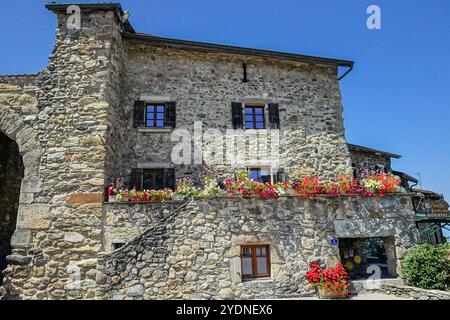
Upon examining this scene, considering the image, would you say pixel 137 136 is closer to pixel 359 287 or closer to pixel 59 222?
pixel 59 222

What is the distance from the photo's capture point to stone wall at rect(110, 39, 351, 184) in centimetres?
984

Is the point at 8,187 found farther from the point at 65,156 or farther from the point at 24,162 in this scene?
the point at 65,156

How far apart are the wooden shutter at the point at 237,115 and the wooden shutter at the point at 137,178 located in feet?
11.6

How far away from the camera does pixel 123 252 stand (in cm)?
628

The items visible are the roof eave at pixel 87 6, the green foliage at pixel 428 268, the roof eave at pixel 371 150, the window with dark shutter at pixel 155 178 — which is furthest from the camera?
the roof eave at pixel 371 150

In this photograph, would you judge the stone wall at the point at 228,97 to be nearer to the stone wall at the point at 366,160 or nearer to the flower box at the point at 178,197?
the flower box at the point at 178,197

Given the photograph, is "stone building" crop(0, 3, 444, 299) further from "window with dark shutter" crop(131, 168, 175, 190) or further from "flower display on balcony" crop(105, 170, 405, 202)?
"flower display on balcony" crop(105, 170, 405, 202)

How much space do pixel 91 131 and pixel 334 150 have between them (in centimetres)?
820

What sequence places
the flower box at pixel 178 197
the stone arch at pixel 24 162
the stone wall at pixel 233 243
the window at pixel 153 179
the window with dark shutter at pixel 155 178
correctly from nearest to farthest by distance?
1. the stone wall at pixel 233 243
2. the stone arch at pixel 24 162
3. the flower box at pixel 178 197
4. the window with dark shutter at pixel 155 178
5. the window at pixel 153 179

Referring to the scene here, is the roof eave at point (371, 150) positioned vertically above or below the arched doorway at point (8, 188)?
above

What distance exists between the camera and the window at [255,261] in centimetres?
694

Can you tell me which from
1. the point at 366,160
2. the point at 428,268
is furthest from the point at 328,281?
the point at 366,160

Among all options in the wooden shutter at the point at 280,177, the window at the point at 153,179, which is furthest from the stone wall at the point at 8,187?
the wooden shutter at the point at 280,177
